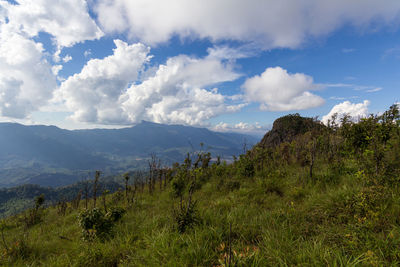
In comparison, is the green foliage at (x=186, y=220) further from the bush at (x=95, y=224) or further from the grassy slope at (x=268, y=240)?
the bush at (x=95, y=224)

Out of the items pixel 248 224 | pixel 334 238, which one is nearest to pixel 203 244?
pixel 248 224

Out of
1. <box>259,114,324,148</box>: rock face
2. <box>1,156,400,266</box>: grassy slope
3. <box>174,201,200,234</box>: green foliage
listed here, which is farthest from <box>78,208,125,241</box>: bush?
<box>259,114,324,148</box>: rock face

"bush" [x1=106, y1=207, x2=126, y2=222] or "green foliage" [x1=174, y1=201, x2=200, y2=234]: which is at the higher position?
"green foliage" [x1=174, y1=201, x2=200, y2=234]

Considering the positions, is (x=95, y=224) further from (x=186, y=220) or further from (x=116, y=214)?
(x=186, y=220)

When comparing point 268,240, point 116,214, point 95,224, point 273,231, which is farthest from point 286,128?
point 95,224

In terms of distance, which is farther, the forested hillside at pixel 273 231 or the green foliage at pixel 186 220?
the green foliage at pixel 186 220

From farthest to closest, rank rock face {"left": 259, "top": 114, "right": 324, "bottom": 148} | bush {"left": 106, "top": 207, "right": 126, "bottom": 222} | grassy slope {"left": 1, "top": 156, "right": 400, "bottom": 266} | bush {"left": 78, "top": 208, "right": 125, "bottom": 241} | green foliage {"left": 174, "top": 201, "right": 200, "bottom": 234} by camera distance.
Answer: rock face {"left": 259, "top": 114, "right": 324, "bottom": 148} < bush {"left": 106, "top": 207, "right": 126, "bottom": 222} < bush {"left": 78, "top": 208, "right": 125, "bottom": 241} < green foliage {"left": 174, "top": 201, "right": 200, "bottom": 234} < grassy slope {"left": 1, "top": 156, "right": 400, "bottom": 266}

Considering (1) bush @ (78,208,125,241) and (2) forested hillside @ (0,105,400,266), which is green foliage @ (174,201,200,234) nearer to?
(2) forested hillside @ (0,105,400,266)

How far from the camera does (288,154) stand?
1705cm

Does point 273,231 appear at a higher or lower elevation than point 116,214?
higher

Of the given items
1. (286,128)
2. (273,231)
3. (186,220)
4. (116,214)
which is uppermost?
(286,128)

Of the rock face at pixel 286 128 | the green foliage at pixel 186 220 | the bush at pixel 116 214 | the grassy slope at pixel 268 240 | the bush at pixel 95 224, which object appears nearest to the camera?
the grassy slope at pixel 268 240

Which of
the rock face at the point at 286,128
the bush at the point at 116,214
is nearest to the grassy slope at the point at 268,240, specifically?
the bush at the point at 116,214

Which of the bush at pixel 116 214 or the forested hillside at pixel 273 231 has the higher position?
the forested hillside at pixel 273 231
